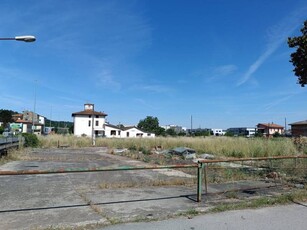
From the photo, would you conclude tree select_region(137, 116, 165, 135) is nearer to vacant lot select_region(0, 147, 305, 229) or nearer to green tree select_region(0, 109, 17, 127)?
green tree select_region(0, 109, 17, 127)

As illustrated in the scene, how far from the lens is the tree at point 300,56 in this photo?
10.6 metres

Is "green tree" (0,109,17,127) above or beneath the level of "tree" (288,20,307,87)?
above

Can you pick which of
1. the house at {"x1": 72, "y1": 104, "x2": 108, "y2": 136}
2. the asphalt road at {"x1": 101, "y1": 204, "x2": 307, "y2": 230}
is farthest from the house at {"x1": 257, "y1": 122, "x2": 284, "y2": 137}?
the asphalt road at {"x1": 101, "y1": 204, "x2": 307, "y2": 230}

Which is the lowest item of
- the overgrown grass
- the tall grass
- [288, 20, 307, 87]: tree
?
the overgrown grass

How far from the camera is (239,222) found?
572 centimetres

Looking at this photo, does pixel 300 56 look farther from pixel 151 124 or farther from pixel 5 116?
pixel 151 124

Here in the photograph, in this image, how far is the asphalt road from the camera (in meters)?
5.39

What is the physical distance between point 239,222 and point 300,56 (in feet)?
24.5

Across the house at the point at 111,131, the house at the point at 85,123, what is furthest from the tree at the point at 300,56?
the house at the point at 111,131

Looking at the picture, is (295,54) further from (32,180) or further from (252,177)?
(32,180)

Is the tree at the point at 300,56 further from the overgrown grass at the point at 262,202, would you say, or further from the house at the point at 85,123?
the house at the point at 85,123

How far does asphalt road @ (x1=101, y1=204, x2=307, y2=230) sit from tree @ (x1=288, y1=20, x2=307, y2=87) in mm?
6052

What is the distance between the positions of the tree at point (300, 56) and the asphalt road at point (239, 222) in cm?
605

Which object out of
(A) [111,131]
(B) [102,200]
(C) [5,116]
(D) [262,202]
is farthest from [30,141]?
(C) [5,116]
